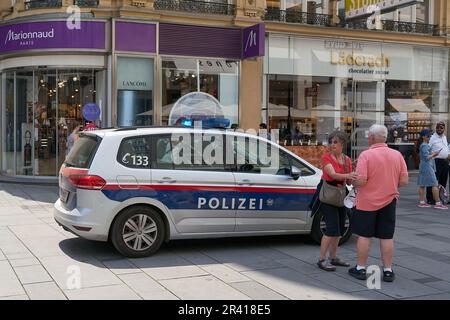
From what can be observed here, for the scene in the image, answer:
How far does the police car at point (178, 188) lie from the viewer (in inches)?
273

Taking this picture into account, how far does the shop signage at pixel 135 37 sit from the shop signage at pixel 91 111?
5.91 ft

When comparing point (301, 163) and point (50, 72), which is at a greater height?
point (50, 72)

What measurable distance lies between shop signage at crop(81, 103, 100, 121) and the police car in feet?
26.4

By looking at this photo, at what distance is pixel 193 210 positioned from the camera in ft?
23.8

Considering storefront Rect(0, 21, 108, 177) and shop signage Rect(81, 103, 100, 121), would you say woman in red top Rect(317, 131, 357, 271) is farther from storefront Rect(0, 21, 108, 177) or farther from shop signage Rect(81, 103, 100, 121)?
storefront Rect(0, 21, 108, 177)

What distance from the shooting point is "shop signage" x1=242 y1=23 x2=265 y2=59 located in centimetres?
1642

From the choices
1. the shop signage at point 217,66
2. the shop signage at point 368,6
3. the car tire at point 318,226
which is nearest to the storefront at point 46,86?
the shop signage at point 217,66

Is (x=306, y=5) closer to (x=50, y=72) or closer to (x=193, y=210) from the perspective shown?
(x=50, y=72)

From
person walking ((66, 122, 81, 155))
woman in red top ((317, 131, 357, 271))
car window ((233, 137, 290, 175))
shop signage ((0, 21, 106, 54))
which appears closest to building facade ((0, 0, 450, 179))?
shop signage ((0, 21, 106, 54))

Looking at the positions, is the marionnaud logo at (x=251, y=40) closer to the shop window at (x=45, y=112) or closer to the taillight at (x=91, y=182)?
the shop window at (x=45, y=112)

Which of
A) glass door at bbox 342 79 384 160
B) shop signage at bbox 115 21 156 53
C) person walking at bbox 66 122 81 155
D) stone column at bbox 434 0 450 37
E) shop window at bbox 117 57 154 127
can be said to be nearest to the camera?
person walking at bbox 66 122 81 155

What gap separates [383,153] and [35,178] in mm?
12891

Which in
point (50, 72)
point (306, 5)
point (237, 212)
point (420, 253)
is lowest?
point (420, 253)

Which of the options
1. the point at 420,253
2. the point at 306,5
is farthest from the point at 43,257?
the point at 306,5
